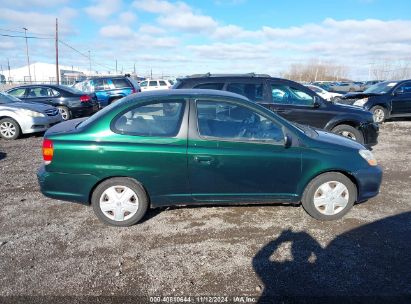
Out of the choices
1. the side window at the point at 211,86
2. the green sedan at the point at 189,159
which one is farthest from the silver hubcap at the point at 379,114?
the green sedan at the point at 189,159

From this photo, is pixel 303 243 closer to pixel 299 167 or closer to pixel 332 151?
pixel 299 167

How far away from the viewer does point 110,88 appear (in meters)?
14.9

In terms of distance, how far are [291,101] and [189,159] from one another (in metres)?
3.80

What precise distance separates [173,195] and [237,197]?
0.78m

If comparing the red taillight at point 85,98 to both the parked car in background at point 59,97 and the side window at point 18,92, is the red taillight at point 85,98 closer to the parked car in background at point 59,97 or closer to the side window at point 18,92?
the parked car in background at point 59,97

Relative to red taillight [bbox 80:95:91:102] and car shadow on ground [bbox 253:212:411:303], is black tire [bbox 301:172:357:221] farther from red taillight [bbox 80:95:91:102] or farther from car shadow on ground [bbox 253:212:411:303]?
red taillight [bbox 80:95:91:102]

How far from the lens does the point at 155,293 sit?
2.68m

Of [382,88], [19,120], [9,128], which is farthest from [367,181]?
[382,88]

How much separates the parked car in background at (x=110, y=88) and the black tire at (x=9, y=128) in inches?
233

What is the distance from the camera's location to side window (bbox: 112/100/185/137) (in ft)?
11.9

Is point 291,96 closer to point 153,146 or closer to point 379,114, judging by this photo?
point 153,146

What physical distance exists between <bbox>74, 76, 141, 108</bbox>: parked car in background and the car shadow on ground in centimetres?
1271

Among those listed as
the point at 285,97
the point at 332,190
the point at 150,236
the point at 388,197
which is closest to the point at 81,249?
the point at 150,236

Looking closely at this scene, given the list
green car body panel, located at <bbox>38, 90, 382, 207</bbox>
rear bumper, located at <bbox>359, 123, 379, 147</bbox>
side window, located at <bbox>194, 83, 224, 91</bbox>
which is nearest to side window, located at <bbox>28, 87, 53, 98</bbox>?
side window, located at <bbox>194, 83, 224, 91</bbox>
